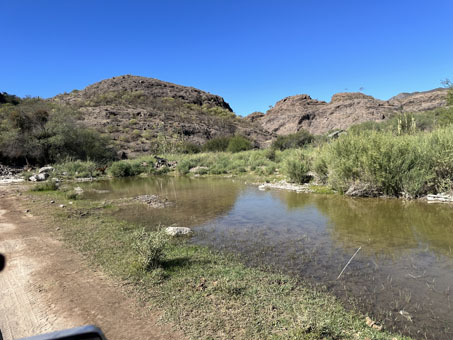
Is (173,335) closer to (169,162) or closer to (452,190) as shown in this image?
(452,190)

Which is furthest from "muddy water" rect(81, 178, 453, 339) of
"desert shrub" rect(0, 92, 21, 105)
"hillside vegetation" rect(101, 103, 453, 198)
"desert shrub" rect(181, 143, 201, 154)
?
"desert shrub" rect(0, 92, 21, 105)

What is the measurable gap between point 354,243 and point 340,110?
90.7m

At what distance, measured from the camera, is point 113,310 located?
12.9ft

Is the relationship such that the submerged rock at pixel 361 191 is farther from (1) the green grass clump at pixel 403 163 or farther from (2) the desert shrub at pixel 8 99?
(2) the desert shrub at pixel 8 99

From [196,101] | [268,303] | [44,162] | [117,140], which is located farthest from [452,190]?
[196,101]

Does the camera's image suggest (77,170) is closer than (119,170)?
Yes

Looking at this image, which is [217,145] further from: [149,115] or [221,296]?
[221,296]

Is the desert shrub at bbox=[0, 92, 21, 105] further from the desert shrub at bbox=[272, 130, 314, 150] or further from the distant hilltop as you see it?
the desert shrub at bbox=[272, 130, 314, 150]

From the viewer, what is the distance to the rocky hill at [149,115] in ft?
167

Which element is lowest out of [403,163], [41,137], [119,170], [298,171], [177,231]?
[177,231]

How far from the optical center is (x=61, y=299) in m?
4.23

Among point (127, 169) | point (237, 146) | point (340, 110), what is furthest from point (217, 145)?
point (340, 110)

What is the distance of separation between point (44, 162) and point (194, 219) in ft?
95.0

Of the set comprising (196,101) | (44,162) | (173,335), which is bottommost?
(173,335)
